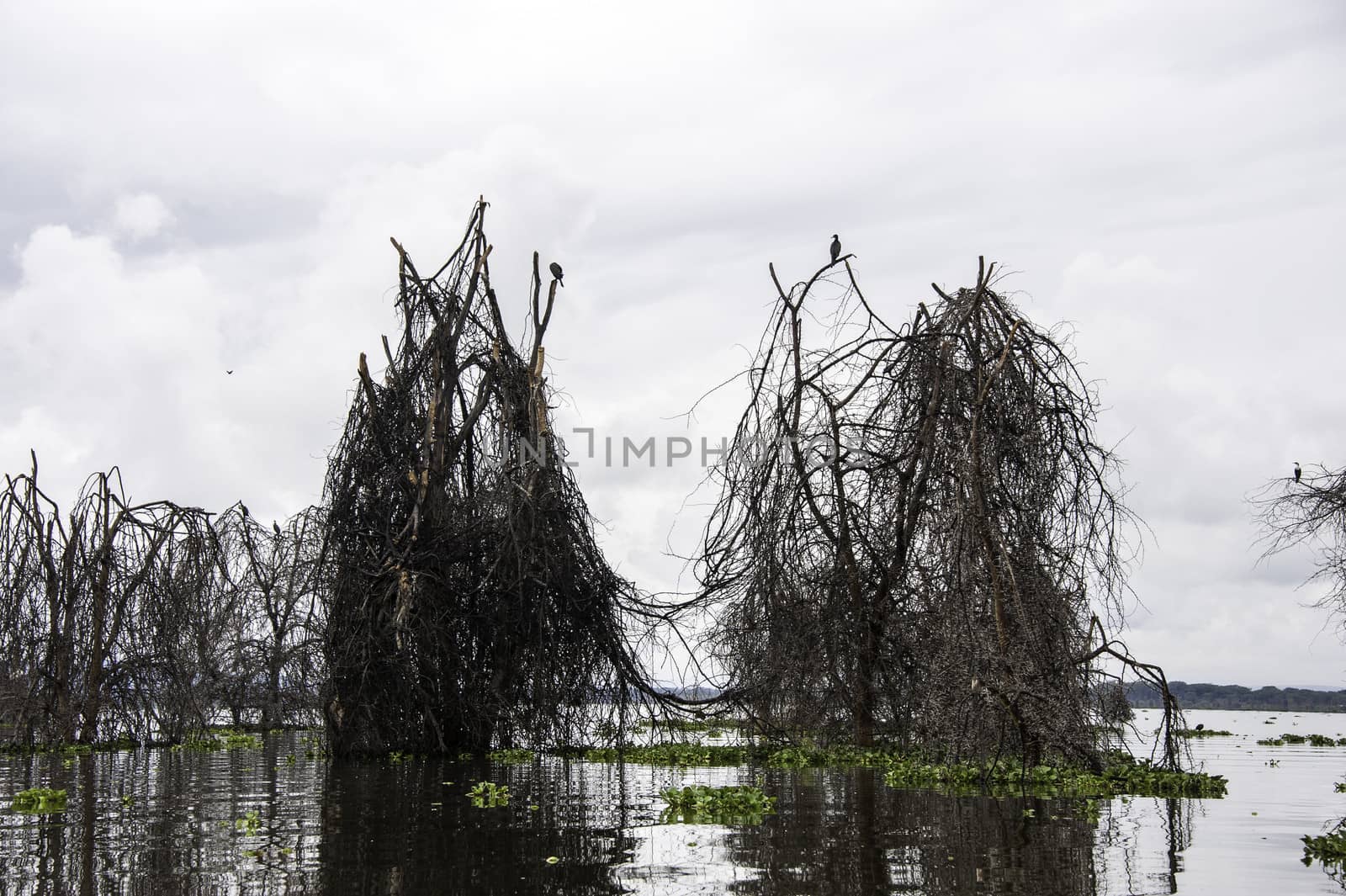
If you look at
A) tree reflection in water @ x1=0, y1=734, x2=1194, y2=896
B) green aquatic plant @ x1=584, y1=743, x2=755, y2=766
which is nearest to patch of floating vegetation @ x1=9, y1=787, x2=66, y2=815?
tree reflection in water @ x1=0, y1=734, x2=1194, y2=896

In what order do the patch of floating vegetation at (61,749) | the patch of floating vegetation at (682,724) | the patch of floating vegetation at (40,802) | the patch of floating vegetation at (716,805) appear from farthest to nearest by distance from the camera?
the patch of floating vegetation at (61,749)
the patch of floating vegetation at (682,724)
the patch of floating vegetation at (40,802)
the patch of floating vegetation at (716,805)

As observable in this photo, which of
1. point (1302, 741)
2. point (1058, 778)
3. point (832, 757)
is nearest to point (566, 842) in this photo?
point (1058, 778)

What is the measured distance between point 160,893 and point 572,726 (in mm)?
10856

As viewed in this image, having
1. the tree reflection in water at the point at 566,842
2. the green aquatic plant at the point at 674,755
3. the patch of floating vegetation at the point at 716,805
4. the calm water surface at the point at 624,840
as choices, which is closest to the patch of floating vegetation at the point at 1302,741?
the calm water surface at the point at 624,840

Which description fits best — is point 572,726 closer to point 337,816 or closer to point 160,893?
point 337,816

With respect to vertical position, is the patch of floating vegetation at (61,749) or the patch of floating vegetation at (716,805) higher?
the patch of floating vegetation at (716,805)

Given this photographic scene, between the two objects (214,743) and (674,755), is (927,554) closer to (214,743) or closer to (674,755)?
(674,755)

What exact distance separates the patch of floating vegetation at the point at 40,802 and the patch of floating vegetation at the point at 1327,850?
31.3 feet

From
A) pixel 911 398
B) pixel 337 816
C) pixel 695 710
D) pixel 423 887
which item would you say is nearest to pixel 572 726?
pixel 695 710

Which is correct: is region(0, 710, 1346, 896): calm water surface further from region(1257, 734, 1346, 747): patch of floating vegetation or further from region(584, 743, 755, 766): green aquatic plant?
region(1257, 734, 1346, 747): patch of floating vegetation

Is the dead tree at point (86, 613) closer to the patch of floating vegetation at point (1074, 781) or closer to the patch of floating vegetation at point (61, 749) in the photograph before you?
the patch of floating vegetation at point (61, 749)

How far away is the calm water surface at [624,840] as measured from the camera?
696 centimetres

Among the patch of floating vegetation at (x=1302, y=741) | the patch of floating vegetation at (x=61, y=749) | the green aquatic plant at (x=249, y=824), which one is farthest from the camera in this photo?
the patch of floating vegetation at (x=1302, y=741)

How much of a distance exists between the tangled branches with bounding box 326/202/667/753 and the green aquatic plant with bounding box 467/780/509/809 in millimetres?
4657
